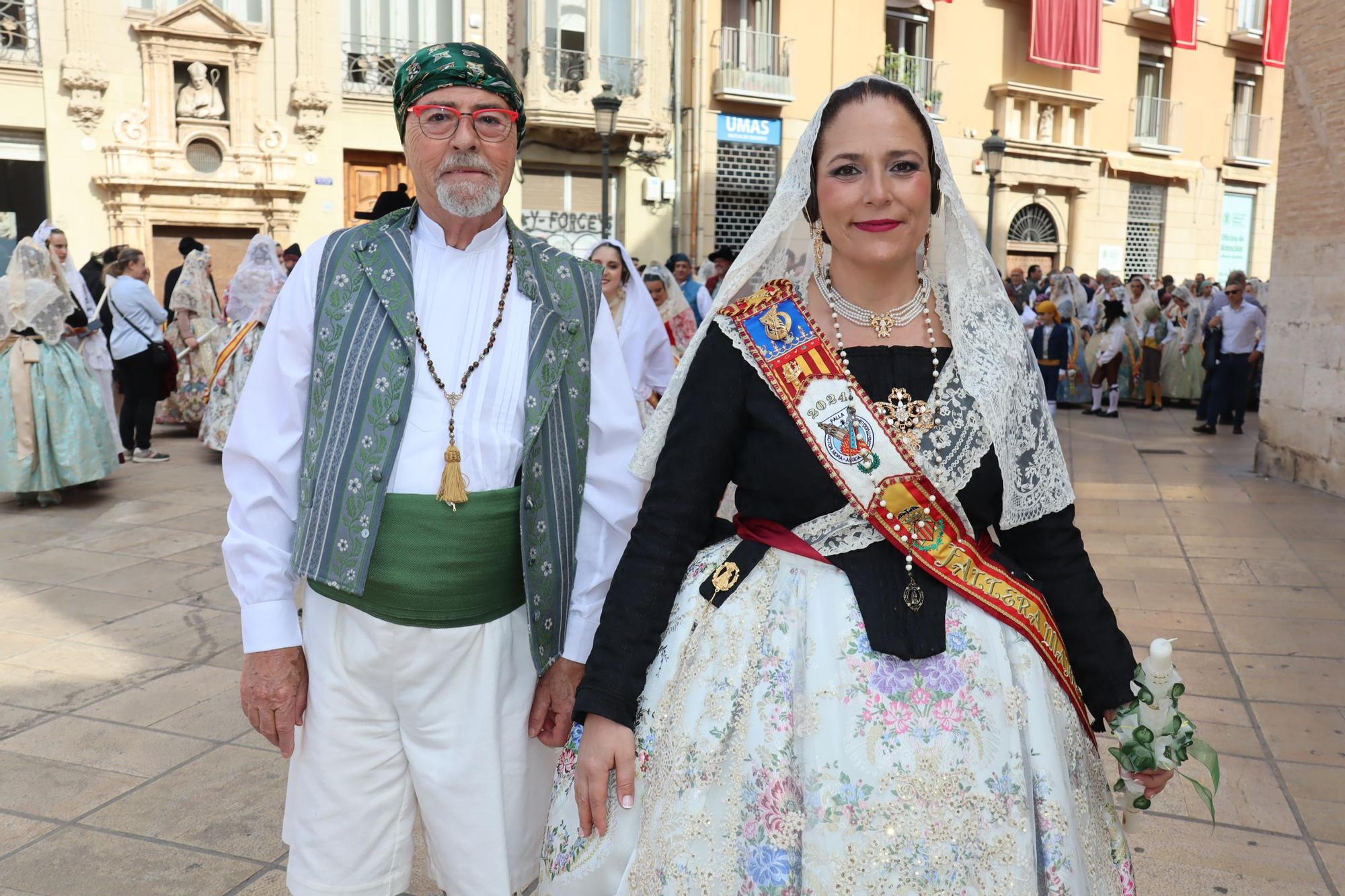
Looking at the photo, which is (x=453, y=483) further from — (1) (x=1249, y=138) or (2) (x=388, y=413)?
(1) (x=1249, y=138)

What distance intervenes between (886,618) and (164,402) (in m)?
11.0

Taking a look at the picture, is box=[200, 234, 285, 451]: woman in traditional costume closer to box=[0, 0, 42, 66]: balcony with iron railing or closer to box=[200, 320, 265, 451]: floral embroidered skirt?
box=[200, 320, 265, 451]: floral embroidered skirt

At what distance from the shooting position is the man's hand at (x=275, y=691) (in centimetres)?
201

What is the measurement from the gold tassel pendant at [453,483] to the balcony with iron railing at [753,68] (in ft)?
61.6

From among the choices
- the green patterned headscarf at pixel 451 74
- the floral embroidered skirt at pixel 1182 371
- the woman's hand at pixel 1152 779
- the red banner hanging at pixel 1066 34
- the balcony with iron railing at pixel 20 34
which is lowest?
the floral embroidered skirt at pixel 1182 371

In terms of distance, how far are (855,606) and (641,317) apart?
4.03 metres

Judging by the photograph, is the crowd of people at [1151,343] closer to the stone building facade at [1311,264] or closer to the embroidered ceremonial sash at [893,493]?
the stone building facade at [1311,264]

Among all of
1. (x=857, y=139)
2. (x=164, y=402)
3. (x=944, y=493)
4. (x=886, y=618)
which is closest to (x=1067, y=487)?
(x=944, y=493)

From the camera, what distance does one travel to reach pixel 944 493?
1.75 m

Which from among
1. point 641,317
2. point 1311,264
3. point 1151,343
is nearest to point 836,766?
point 641,317

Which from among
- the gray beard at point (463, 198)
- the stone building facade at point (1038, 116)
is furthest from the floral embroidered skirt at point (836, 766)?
the stone building facade at point (1038, 116)

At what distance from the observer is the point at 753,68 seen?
2033 cm

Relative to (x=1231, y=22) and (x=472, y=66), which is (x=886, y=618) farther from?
(x=1231, y=22)

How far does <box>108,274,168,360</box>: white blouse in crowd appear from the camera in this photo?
29.9 ft
